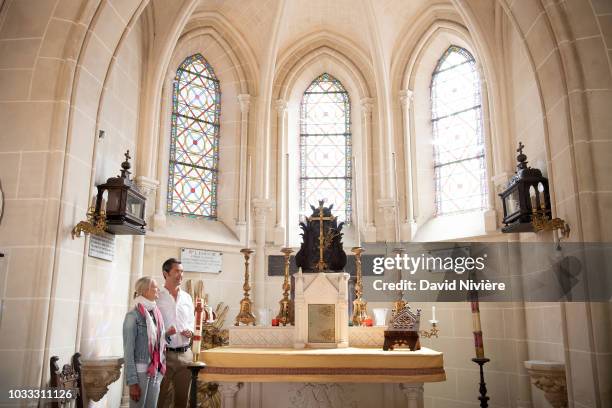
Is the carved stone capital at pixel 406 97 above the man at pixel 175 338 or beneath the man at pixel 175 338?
above

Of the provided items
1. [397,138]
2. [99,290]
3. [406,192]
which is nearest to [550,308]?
[406,192]

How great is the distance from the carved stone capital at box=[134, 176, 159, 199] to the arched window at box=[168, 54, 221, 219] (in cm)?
91

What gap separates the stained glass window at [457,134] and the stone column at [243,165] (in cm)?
350

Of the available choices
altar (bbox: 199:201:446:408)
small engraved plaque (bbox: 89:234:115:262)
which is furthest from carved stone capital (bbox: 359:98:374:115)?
small engraved plaque (bbox: 89:234:115:262)

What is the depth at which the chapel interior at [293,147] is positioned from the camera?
541 cm

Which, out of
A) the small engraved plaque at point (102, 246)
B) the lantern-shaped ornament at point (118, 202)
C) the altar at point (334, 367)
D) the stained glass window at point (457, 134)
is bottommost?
the altar at point (334, 367)

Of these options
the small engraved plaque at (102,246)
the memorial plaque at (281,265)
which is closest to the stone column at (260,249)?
the memorial plaque at (281,265)

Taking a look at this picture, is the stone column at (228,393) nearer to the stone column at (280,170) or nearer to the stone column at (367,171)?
the stone column at (280,170)

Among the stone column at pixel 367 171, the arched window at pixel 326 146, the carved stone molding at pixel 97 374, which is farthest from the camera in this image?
the arched window at pixel 326 146

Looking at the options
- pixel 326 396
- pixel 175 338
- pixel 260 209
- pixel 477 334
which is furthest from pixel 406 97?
pixel 175 338

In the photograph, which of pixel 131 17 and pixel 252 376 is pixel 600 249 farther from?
pixel 131 17

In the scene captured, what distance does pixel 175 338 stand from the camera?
5.12 metres

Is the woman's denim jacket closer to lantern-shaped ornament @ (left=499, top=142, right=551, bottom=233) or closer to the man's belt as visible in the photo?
the man's belt

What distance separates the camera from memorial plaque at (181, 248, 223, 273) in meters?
8.77
